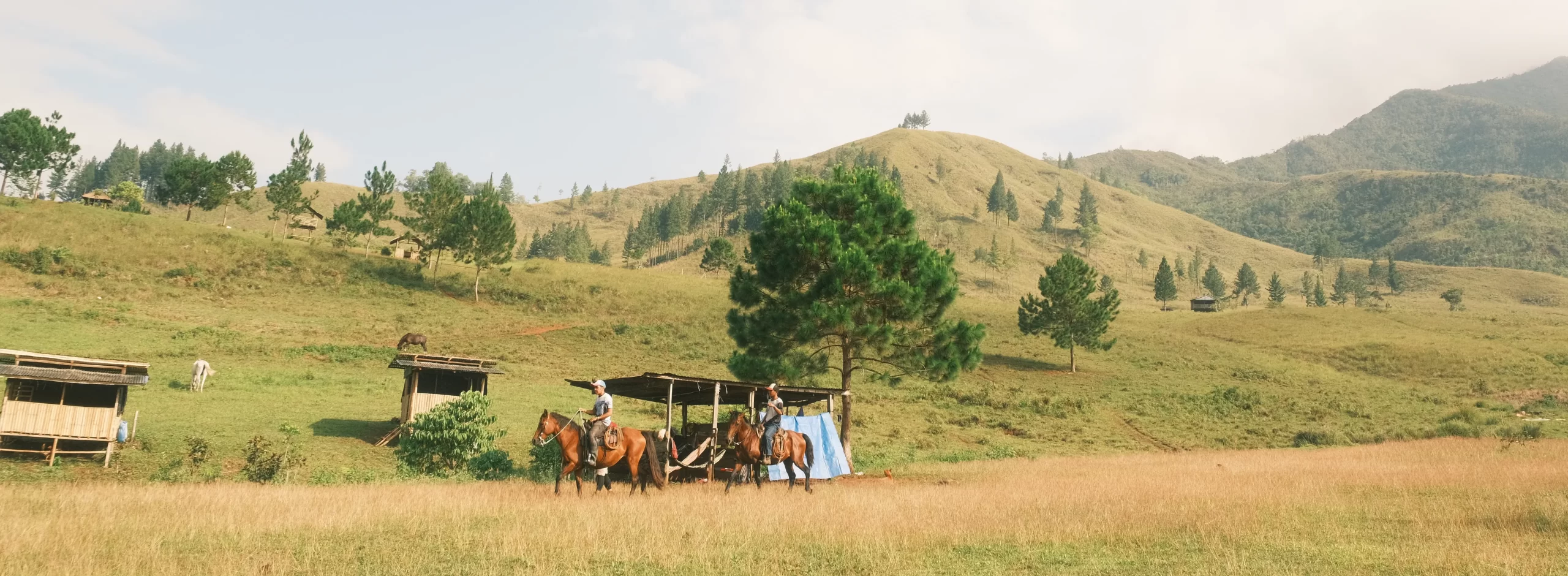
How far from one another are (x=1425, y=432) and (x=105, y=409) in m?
55.7

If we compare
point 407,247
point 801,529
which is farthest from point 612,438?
point 407,247

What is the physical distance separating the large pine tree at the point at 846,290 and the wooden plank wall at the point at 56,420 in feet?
60.7

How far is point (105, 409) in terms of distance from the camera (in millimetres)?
22828

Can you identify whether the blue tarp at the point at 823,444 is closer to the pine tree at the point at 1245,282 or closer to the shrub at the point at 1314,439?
the shrub at the point at 1314,439

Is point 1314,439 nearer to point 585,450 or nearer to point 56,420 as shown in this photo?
point 585,450

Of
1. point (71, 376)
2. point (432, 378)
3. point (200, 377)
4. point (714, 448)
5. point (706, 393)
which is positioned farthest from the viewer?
point (200, 377)

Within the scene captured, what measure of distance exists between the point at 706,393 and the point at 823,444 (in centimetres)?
413

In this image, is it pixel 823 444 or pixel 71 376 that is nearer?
pixel 71 376

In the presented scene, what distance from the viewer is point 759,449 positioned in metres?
18.3

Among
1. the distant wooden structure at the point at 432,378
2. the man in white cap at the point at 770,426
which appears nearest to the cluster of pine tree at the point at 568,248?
the distant wooden structure at the point at 432,378

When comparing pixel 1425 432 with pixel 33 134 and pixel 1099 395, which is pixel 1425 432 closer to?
pixel 1099 395

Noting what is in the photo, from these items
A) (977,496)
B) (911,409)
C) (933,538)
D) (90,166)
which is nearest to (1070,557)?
(933,538)

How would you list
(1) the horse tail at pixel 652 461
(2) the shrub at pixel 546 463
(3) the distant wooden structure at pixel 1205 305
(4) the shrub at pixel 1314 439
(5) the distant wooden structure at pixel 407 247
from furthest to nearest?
(3) the distant wooden structure at pixel 1205 305 → (5) the distant wooden structure at pixel 407 247 → (4) the shrub at pixel 1314 439 → (2) the shrub at pixel 546 463 → (1) the horse tail at pixel 652 461

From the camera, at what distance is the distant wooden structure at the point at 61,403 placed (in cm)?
2181
